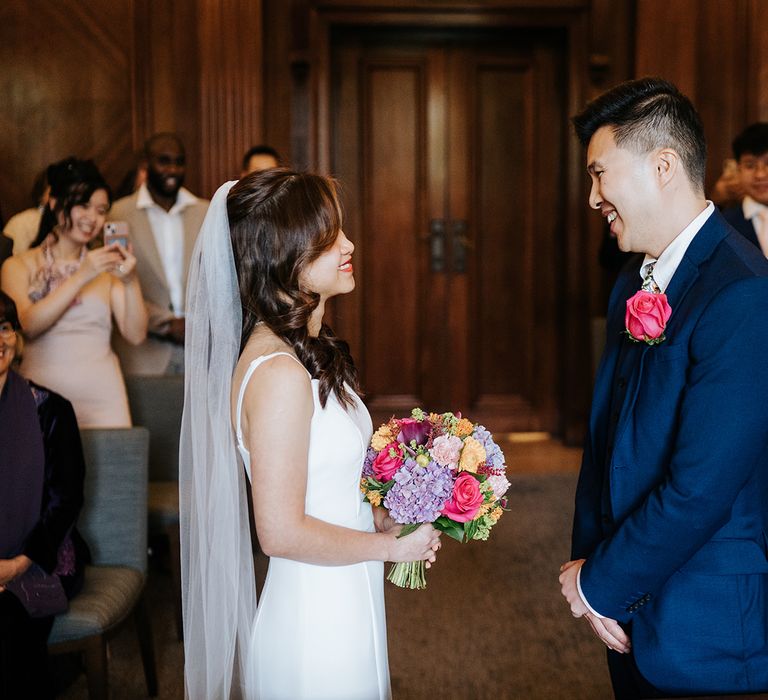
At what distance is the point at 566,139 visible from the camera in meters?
6.78

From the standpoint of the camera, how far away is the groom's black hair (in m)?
1.85

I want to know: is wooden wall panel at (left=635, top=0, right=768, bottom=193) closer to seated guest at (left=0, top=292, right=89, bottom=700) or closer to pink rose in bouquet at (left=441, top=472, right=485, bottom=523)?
seated guest at (left=0, top=292, right=89, bottom=700)

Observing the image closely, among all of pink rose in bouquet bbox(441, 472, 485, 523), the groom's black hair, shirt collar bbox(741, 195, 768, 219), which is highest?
the groom's black hair

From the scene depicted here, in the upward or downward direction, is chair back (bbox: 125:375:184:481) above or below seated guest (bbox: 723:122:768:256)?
below

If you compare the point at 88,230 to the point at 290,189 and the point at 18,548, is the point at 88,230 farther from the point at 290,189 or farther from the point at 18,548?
the point at 290,189

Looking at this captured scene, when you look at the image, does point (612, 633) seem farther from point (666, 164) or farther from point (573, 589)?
point (666, 164)

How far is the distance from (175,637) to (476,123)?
4.43m

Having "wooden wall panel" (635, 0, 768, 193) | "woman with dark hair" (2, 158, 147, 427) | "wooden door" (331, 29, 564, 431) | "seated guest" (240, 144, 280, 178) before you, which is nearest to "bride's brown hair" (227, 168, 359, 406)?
"woman with dark hair" (2, 158, 147, 427)

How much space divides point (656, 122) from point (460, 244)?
515 centimetres

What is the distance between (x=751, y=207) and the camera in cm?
435

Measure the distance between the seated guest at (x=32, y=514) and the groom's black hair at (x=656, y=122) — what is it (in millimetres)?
1974

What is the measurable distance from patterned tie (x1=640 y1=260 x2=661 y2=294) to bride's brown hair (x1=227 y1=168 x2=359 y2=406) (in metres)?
0.64

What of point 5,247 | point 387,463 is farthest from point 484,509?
point 5,247

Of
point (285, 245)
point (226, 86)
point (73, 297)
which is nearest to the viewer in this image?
point (285, 245)
